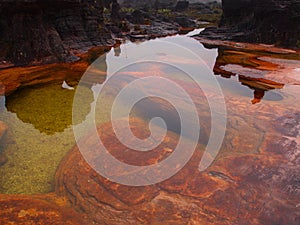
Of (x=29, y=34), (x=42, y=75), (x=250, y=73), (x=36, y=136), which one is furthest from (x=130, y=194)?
(x=29, y=34)

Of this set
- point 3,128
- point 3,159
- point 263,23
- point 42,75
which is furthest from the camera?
point 263,23

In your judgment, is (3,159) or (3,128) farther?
(3,128)

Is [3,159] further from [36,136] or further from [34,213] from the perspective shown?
[34,213]

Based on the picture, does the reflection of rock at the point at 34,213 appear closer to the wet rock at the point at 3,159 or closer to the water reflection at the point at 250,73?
the wet rock at the point at 3,159

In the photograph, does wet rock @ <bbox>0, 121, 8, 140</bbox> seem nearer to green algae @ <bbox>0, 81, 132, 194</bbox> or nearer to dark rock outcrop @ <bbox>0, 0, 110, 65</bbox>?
green algae @ <bbox>0, 81, 132, 194</bbox>

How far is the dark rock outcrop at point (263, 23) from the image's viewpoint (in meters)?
17.2

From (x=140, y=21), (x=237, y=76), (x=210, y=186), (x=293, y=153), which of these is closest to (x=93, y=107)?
(x=210, y=186)

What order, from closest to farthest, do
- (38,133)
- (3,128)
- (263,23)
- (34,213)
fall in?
(34,213), (3,128), (38,133), (263,23)

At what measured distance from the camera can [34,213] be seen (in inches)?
119

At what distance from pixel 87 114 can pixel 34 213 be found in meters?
3.30

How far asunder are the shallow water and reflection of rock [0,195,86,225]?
1.42 feet

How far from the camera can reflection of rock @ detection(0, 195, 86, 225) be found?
293cm

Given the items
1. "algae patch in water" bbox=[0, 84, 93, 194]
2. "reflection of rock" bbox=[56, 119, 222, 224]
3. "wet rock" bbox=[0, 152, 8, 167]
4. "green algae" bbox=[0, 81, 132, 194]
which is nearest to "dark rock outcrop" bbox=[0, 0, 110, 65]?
"green algae" bbox=[0, 81, 132, 194]

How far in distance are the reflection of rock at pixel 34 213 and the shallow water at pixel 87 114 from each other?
0.43 meters
